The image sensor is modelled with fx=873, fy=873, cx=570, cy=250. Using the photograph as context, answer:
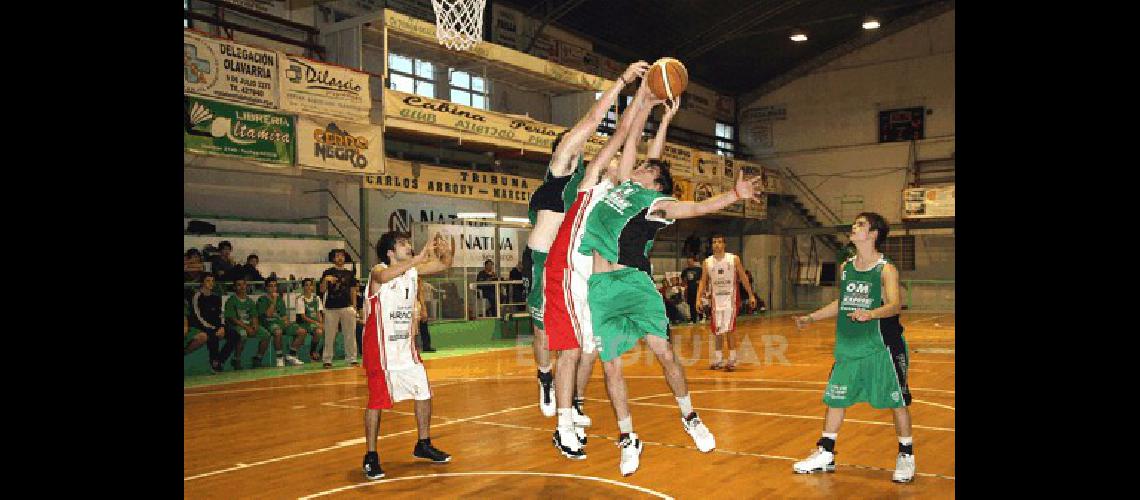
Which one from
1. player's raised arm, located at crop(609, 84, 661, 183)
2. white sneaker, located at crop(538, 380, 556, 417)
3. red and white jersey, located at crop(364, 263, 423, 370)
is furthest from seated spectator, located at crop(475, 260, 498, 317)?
player's raised arm, located at crop(609, 84, 661, 183)

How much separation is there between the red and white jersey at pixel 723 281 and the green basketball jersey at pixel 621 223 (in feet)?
21.7

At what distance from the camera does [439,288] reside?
16875 mm

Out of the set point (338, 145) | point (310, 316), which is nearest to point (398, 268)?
point (310, 316)

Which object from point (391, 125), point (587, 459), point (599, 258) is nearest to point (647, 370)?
point (587, 459)

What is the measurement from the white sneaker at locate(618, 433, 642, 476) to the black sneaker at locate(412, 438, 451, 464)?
144 cm

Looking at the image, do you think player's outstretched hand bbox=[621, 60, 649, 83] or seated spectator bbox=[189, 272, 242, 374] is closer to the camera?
player's outstretched hand bbox=[621, 60, 649, 83]

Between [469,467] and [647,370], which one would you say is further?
[647,370]

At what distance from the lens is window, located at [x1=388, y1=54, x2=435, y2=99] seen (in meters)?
18.0

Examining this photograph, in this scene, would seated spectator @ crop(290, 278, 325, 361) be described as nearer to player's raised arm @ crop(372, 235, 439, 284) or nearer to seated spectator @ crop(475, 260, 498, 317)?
seated spectator @ crop(475, 260, 498, 317)

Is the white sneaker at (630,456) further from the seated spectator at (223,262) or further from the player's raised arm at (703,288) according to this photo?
the seated spectator at (223,262)

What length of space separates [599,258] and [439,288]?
1219 cm
